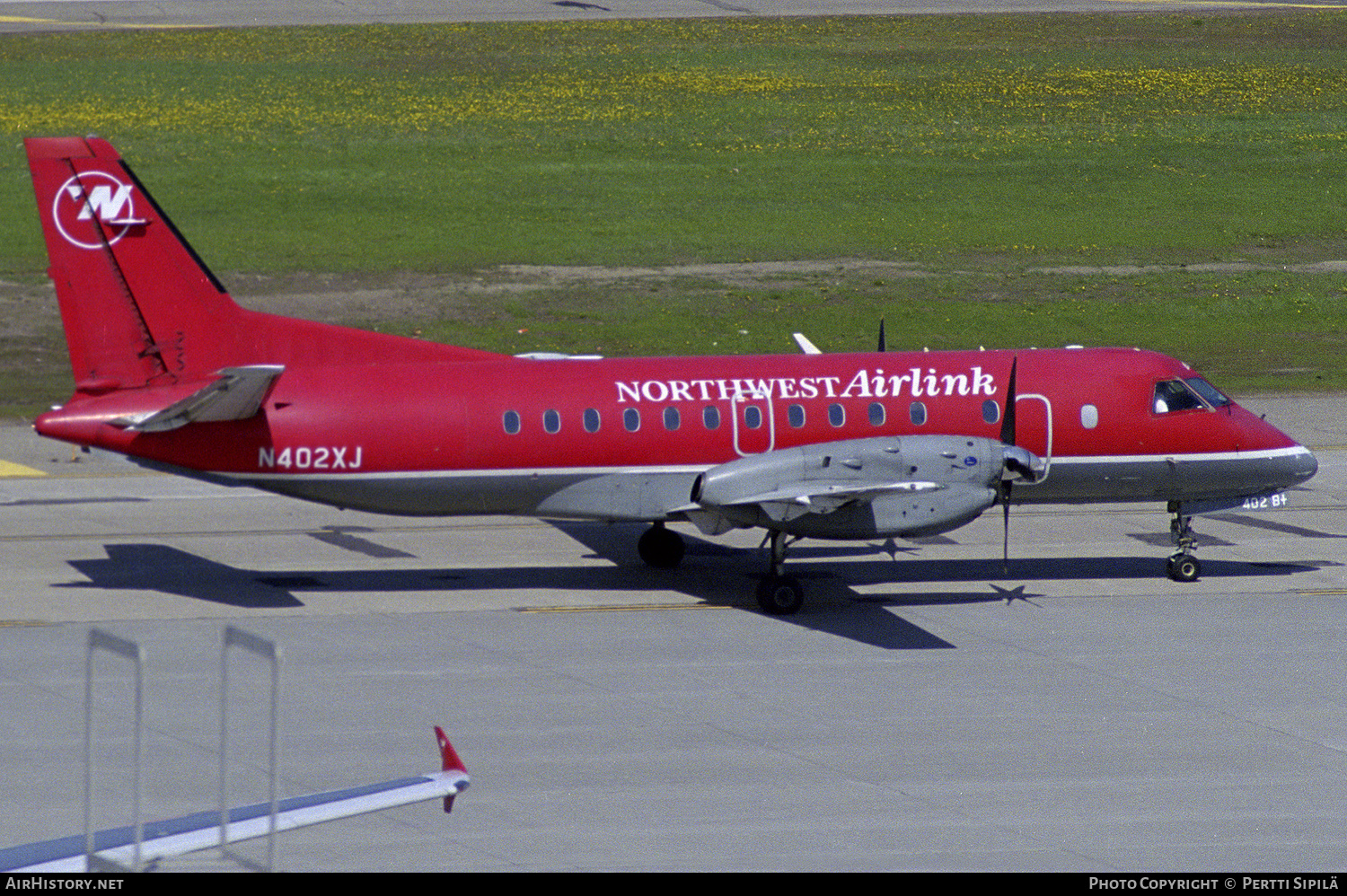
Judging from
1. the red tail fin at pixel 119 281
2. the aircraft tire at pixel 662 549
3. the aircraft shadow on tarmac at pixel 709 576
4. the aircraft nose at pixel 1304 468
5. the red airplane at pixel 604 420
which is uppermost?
the red tail fin at pixel 119 281

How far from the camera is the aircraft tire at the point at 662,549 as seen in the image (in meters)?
24.6

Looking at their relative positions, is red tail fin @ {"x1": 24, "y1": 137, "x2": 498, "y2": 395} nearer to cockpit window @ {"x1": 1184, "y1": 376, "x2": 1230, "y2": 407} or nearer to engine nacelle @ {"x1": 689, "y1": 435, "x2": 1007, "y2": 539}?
engine nacelle @ {"x1": 689, "y1": 435, "x2": 1007, "y2": 539}

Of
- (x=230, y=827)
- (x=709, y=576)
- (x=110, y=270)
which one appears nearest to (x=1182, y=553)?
(x=709, y=576)

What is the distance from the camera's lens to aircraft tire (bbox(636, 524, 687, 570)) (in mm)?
24641

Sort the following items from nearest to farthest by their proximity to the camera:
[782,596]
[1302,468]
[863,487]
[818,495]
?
1. [818,495]
2. [863,487]
3. [782,596]
4. [1302,468]

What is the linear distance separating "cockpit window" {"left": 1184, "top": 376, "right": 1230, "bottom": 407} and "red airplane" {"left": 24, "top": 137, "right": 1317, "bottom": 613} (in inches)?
2.7

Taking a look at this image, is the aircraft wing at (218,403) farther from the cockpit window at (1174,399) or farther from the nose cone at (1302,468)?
the nose cone at (1302,468)

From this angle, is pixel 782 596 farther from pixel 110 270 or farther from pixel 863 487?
pixel 110 270

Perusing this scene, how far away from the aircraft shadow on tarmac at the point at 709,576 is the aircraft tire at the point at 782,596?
14cm

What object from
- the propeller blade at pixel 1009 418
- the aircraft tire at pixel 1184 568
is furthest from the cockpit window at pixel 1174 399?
the propeller blade at pixel 1009 418

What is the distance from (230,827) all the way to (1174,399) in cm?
1791

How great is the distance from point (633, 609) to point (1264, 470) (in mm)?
9349

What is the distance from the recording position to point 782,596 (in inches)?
869

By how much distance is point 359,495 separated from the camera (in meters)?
22.5
